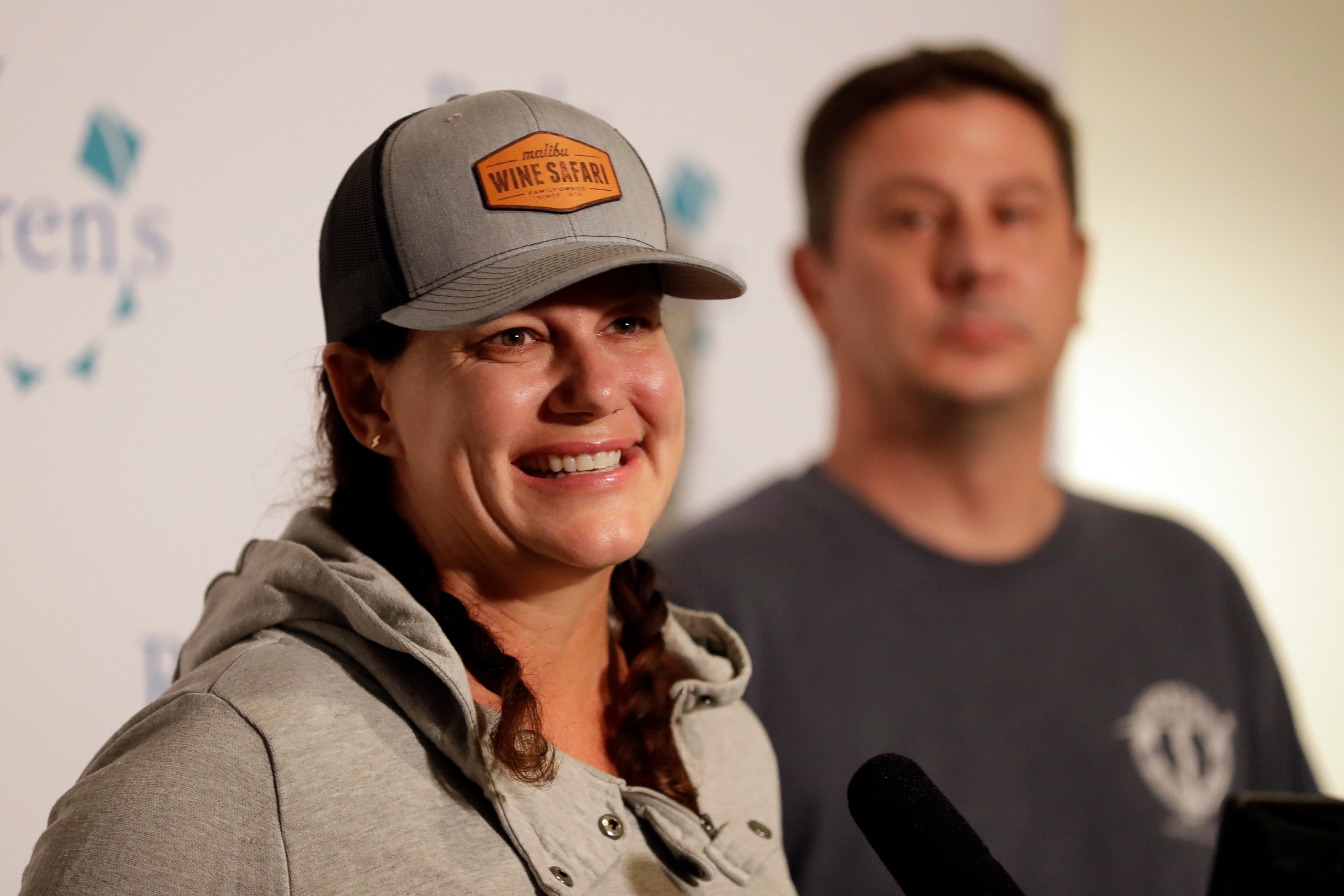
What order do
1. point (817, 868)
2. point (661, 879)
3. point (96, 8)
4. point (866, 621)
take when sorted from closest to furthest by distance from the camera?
point (661, 879)
point (96, 8)
point (817, 868)
point (866, 621)

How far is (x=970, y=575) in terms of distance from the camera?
171 centimetres

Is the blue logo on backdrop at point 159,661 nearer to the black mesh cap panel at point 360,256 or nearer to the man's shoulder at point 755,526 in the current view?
the black mesh cap panel at point 360,256

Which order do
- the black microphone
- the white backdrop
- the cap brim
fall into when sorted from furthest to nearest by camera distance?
the white backdrop, the cap brim, the black microphone

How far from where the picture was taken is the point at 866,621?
1.63 m

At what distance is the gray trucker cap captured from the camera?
0.88 m

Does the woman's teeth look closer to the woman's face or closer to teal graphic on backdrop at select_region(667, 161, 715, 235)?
the woman's face

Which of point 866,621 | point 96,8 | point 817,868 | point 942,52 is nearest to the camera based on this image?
point 96,8

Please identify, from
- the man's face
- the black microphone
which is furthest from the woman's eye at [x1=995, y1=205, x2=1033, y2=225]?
the black microphone

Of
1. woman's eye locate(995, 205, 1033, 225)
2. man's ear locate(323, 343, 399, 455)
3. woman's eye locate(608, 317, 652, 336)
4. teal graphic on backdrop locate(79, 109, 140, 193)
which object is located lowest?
man's ear locate(323, 343, 399, 455)

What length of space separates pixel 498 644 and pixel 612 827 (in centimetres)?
15

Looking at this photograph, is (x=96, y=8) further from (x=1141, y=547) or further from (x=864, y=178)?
(x=1141, y=547)

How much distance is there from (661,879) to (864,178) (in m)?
1.06

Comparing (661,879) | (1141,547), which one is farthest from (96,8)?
(1141,547)

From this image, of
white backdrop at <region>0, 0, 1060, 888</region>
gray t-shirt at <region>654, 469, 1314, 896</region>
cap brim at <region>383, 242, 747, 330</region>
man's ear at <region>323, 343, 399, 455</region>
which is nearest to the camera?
cap brim at <region>383, 242, 747, 330</region>
